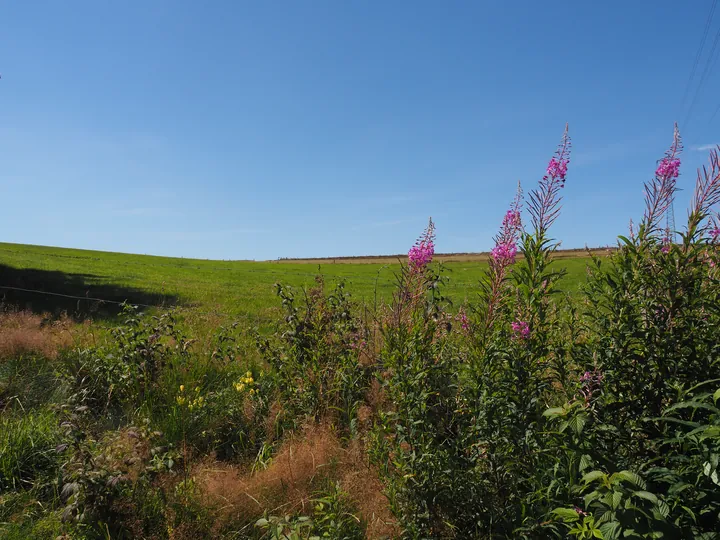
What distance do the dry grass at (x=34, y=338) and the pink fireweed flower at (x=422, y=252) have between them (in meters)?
4.93

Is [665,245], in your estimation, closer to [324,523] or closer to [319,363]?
[324,523]

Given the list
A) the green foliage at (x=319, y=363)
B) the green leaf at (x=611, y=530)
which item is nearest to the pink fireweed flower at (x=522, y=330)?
the green leaf at (x=611, y=530)

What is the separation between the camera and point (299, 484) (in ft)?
11.1

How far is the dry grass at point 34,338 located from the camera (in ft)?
20.0

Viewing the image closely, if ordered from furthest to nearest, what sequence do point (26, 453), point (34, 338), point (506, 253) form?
point (34, 338) → point (26, 453) → point (506, 253)

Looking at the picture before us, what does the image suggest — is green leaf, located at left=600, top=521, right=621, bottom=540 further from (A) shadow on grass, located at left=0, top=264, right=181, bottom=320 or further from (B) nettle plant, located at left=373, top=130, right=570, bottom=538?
(A) shadow on grass, located at left=0, top=264, right=181, bottom=320

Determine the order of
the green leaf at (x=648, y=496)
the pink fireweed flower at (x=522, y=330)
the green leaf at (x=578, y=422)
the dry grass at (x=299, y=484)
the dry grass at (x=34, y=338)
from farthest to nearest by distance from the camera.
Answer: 1. the dry grass at (x=34, y=338)
2. the dry grass at (x=299, y=484)
3. the pink fireweed flower at (x=522, y=330)
4. the green leaf at (x=578, y=422)
5. the green leaf at (x=648, y=496)

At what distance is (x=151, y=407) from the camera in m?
4.55

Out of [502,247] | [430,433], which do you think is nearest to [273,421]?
[430,433]

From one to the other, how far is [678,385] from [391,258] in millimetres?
59877

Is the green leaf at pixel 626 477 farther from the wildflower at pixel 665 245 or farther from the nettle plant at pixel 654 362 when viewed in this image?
the wildflower at pixel 665 245

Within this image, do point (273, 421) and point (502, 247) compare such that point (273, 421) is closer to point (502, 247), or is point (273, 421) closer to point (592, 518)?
point (502, 247)

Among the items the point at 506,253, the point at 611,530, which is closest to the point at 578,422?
the point at 611,530

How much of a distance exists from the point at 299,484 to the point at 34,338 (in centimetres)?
468
